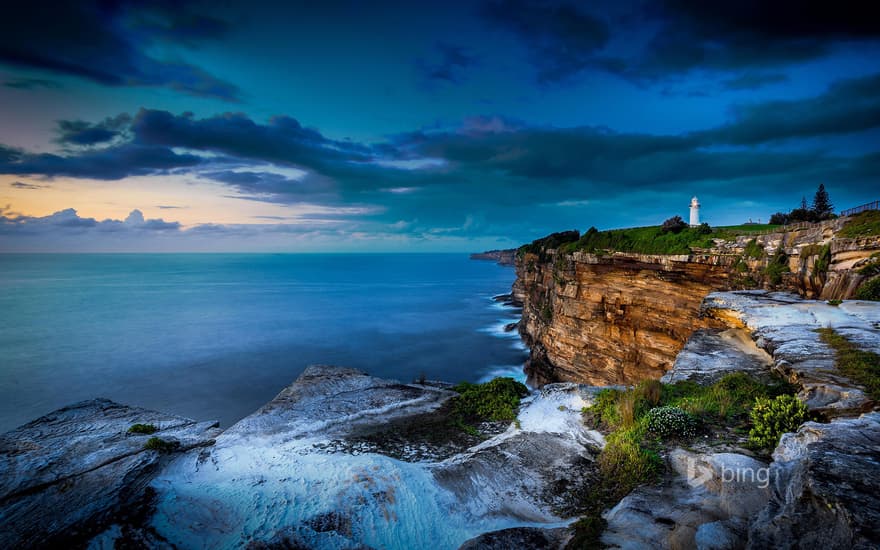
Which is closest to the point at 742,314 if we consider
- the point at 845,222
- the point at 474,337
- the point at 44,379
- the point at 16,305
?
the point at 845,222

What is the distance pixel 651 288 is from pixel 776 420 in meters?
16.5

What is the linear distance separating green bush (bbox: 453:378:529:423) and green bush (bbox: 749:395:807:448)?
208 inches

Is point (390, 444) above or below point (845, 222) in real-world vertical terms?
below

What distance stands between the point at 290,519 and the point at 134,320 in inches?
2395

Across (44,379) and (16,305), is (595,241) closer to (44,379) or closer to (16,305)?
(44,379)

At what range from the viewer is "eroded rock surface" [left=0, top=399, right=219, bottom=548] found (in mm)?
5367

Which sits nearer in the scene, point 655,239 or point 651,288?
point 651,288

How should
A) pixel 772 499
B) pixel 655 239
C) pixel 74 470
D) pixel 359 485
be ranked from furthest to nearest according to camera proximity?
pixel 655 239, pixel 359 485, pixel 74 470, pixel 772 499

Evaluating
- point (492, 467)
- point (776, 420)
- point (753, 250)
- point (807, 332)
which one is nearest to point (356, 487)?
point (492, 467)

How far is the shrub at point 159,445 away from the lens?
7673 mm

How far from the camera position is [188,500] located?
6426 mm

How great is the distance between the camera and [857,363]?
731cm

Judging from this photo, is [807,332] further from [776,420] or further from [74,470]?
[74,470]

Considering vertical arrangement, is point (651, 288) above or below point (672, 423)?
above
